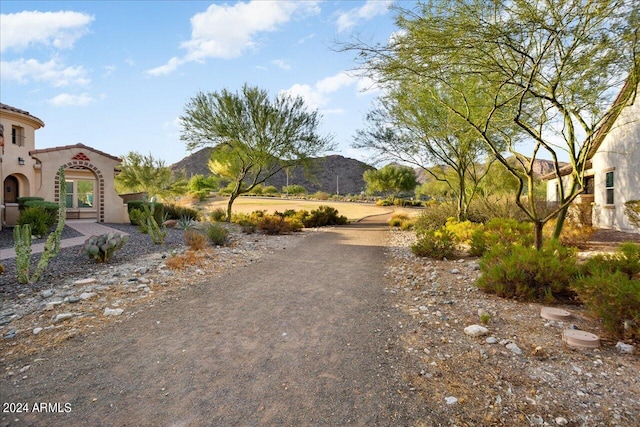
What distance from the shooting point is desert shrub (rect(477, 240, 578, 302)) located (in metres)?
5.17

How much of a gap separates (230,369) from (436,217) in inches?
537

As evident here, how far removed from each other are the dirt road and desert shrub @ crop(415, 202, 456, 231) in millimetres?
9953

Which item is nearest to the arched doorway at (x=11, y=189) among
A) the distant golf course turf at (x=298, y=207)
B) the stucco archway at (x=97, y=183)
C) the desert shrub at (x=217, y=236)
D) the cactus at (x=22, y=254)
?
the stucco archway at (x=97, y=183)

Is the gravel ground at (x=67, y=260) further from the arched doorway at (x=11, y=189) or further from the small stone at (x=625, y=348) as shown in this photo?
the small stone at (x=625, y=348)

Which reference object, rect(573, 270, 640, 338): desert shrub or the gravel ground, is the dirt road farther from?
the gravel ground

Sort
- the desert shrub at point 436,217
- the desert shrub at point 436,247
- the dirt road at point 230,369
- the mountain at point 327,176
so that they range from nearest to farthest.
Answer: the dirt road at point 230,369 → the desert shrub at point 436,247 → the desert shrub at point 436,217 → the mountain at point 327,176

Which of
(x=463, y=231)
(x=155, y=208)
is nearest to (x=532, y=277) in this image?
(x=463, y=231)

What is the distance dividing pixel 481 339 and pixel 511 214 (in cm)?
1043

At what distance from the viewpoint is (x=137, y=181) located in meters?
33.3

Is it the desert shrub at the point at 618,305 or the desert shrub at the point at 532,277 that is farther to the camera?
the desert shrub at the point at 532,277

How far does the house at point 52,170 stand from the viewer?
15.8 m

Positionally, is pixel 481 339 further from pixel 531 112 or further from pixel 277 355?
pixel 531 112

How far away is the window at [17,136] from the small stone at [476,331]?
20.5 meters

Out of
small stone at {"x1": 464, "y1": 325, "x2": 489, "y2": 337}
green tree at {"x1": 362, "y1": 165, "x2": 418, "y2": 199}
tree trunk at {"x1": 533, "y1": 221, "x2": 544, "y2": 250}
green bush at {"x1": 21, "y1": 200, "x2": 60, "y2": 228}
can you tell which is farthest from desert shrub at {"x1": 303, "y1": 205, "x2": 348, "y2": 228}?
green tree at {"x1": 362, "y1": 165, "x2": 418, "y2": 199}
